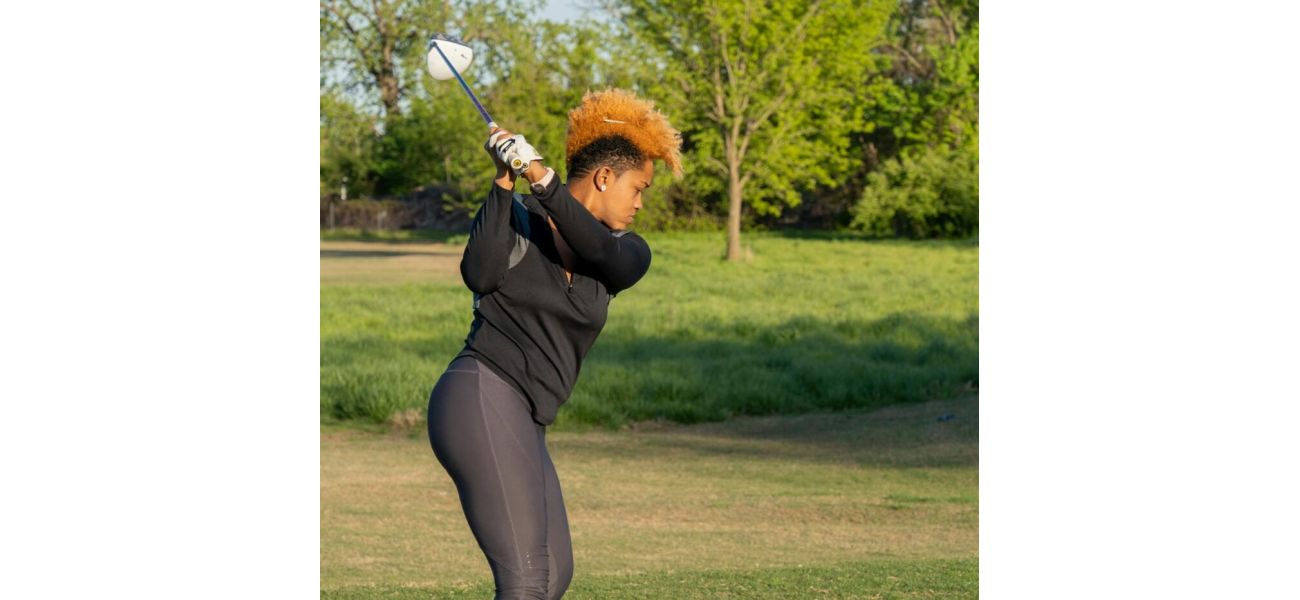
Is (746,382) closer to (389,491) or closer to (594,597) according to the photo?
(389,491)

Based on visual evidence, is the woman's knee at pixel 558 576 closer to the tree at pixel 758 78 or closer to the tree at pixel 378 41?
the tree at pixel 758 78

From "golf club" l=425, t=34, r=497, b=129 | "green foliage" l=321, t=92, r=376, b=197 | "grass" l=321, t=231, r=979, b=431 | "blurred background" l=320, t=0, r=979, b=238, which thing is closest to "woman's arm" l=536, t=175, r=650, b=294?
"golf club" l=425, t=34, r=497, b=129

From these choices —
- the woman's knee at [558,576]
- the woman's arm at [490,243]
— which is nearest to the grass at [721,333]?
the woman's knee at [558,576]

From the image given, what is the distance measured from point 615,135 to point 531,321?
48 centimetres

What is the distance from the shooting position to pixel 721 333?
18547mm

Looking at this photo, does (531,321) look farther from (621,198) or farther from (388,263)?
(388,263)

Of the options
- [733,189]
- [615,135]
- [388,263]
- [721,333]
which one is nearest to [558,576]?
[615,135]

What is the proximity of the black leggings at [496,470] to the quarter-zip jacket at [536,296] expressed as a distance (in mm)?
68

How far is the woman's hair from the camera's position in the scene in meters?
3.63

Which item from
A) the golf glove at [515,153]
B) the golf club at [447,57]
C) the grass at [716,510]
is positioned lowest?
the grass at [716,510]

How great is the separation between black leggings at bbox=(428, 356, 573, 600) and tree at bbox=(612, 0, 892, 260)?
70.6 ft

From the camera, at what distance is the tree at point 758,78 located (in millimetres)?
25125

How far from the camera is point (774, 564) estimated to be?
23.2ft
